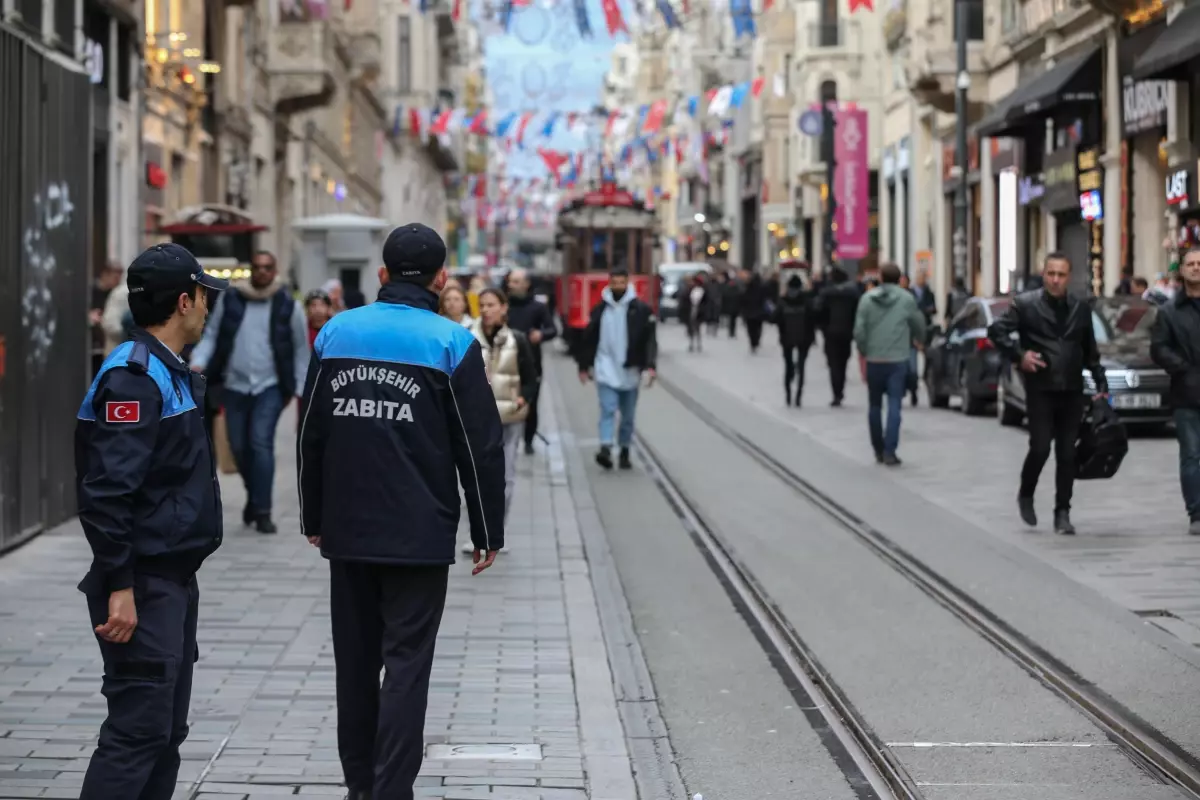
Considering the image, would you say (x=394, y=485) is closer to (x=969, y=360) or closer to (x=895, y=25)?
(x=969, y=360)

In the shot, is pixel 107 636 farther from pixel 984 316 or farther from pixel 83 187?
pixel 984 316

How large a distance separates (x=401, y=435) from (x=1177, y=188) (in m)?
24.1

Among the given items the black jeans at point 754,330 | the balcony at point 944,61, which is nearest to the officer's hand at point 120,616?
the balcony at point 944,61

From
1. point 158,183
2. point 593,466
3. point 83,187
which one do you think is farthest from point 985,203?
point 83,187

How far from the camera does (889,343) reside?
1859 centimetres

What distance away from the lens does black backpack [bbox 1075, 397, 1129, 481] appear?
42.3 feet

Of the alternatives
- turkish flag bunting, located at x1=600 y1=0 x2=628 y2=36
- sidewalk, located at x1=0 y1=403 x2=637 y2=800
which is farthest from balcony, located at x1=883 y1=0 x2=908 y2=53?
sidewalk, located at x1=0 y1=403 x2=637 y2=800

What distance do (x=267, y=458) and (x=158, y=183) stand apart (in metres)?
17.7

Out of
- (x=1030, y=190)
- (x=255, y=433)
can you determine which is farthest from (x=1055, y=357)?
(x=1030, y=190)

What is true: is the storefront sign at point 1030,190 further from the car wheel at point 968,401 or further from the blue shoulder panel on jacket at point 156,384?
the blue shoulder panel on jacket at point 156,384

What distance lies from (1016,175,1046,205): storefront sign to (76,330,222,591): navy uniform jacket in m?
33.5

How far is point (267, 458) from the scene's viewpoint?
43.6ft

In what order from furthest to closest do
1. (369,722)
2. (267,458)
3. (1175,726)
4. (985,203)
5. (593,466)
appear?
(985,203), (593,466), (267,458), (1175,726), (369,722)

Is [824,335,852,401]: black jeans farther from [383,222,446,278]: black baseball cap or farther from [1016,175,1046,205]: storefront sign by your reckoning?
[383,222,446,278]: black baseball cap
